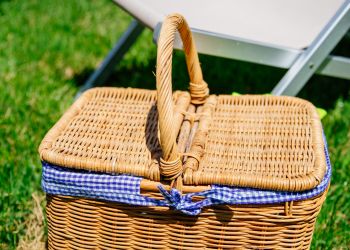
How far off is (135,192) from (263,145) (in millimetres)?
312

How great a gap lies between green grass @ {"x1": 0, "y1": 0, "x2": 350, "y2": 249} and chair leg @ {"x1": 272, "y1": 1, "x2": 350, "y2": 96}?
0.35 m

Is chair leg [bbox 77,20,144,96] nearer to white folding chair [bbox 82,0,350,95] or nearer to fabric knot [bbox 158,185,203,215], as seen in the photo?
white folding chair [bbox 82,0,350,95]

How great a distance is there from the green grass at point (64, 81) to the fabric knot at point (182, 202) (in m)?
0.48

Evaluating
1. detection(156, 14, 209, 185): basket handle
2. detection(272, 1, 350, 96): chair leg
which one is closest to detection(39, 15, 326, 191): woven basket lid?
detection(156, 14, 209, 185): basket handle

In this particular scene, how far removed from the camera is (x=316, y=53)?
58.6 inches

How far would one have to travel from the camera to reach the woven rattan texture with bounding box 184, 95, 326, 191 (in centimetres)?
108

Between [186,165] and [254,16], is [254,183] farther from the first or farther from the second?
[254,16]

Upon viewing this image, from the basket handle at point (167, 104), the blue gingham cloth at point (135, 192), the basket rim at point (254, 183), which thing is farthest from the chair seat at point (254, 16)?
the blue gingham cloth at point (135, 192)

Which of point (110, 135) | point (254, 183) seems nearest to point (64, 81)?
point (110, 135)

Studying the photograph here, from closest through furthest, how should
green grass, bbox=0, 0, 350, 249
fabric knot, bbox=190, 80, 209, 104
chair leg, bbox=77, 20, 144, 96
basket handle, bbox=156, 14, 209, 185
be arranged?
basket handle, bbox=156, 14, 209, 185 < fabric knot, bbox=190, 80, 209, 104 < green grass, bbox=0, 0, 350, 249 < chair leg, bbox=77, 20, 144, 96

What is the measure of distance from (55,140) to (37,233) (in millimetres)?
348

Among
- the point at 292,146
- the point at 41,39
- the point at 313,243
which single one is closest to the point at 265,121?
the point at 292,146

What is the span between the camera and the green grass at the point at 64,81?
1.53m

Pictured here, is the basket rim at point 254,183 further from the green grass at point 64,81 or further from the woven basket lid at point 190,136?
the green grass at point 64,81
